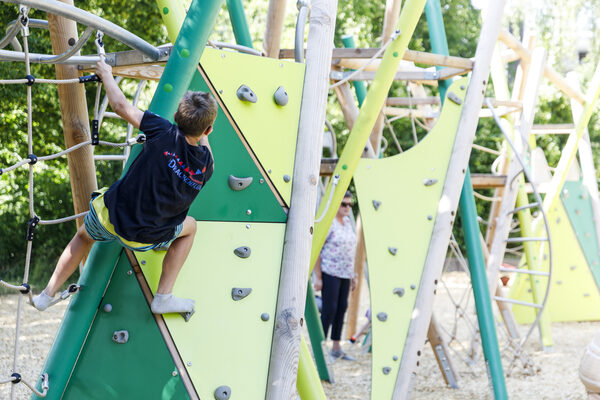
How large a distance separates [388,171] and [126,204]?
85.8 inches

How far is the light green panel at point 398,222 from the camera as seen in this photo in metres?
3.94

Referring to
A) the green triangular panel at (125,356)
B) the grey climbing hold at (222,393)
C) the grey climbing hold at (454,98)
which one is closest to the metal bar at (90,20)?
the green triangular panel at (125,356)

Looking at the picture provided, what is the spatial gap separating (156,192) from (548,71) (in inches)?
228

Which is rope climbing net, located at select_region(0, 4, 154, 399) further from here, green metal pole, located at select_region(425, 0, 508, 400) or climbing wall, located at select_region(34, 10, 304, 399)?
green metal pole, located at select_region(425, 0, 508, 400)

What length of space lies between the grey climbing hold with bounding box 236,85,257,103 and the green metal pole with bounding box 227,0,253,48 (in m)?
1.55

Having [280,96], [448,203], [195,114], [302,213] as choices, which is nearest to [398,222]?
[448,203]

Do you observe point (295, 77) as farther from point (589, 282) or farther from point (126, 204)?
point (589, 282)

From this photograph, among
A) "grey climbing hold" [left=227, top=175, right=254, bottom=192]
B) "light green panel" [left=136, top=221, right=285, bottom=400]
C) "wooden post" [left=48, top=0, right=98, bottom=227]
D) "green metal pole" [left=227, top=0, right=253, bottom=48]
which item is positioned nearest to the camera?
"light green panel" [left=136, top=221, right=285, bottom=400]

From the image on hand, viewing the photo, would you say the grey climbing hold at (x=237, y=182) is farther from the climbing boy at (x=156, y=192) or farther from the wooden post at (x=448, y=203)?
the wooden post at (x=448, y=203)

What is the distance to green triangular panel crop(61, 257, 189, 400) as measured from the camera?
8.16 ft

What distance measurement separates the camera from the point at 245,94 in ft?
9.42

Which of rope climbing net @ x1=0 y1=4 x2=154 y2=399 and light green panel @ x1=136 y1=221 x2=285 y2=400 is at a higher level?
rope climbing net @ x1=0 y1=4 x2=154 y2=399

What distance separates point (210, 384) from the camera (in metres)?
2.59

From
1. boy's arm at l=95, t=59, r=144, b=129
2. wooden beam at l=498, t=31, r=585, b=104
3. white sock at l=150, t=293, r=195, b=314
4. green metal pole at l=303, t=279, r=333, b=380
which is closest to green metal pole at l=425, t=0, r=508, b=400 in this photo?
green metal pole at l=303, t=279, r=333, b=380
